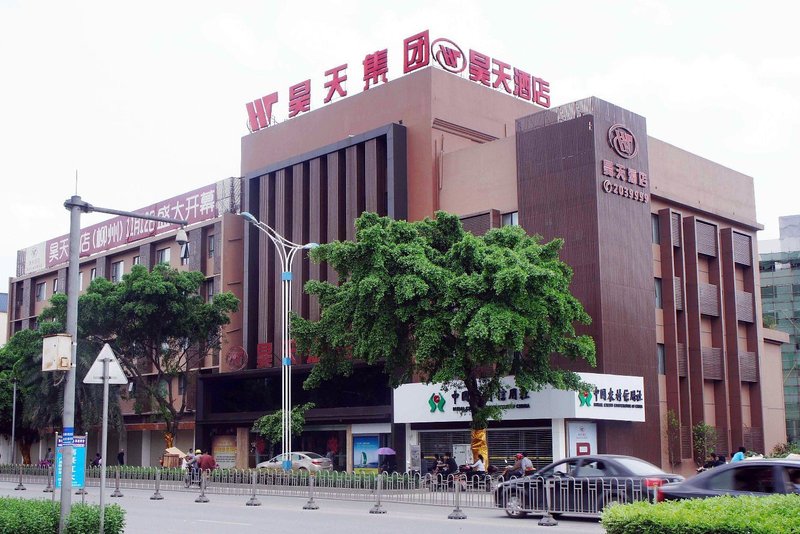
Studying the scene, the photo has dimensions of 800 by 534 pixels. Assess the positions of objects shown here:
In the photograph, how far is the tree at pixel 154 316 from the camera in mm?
44438

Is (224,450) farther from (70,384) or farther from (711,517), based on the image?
(711,517)

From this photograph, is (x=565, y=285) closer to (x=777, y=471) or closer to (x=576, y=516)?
(x=576, y=516)

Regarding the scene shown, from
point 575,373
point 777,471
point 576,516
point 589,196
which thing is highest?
point 589,196

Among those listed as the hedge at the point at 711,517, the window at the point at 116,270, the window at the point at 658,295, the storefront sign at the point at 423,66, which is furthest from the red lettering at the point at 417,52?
the hedge at the point at 711,517

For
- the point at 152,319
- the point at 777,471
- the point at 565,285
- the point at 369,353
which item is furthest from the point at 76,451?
the point at 152,319

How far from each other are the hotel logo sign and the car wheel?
1809cm

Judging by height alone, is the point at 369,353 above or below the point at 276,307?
below

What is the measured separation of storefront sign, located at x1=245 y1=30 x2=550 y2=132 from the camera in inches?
1666

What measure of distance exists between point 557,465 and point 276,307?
2773cm

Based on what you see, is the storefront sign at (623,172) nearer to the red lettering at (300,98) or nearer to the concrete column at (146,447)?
the red lettering at (300,98)

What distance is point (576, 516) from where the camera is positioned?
69.1 feet

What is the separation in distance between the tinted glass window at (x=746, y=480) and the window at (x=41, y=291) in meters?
62.0

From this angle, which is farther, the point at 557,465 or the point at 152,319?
the point at 152,319

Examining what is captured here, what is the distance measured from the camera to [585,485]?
20.5 m
